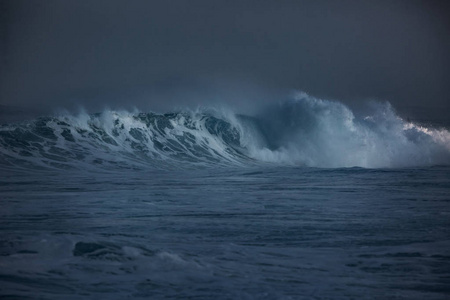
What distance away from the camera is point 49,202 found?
791 cm

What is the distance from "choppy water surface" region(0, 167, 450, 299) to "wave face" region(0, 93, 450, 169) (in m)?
6.26

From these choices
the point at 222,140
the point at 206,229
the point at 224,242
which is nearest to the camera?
the point at 224,242

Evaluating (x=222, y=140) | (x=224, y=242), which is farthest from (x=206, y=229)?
(x=222, y=140)

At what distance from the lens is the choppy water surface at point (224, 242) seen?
3947 mm

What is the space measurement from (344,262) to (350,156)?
49.7 feet

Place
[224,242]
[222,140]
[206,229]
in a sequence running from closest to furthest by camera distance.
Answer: [224,242] → [206,229] → [222,140]

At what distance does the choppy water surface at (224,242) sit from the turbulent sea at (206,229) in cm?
2

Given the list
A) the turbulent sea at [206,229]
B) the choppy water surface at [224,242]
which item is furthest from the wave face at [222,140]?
the choppy water surface at [224,242]

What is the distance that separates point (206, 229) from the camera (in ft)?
19.9

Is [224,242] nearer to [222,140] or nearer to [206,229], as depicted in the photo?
[206,229]

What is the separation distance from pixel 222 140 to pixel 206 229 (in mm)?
14418

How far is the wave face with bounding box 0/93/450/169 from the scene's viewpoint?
52.7 ft

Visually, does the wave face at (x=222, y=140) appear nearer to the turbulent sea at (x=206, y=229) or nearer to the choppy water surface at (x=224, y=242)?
the turbulent sea at (x=206, y=229)

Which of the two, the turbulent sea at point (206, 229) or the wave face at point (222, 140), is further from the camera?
the wave face at point (222, 140)
